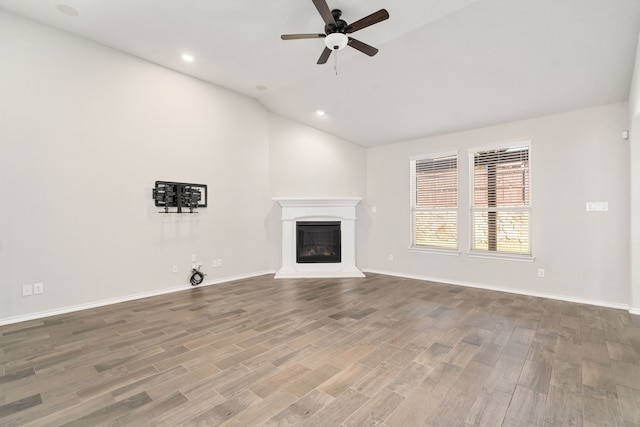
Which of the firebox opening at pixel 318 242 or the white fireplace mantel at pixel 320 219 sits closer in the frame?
the white fireplace mantel at pixel 320 219

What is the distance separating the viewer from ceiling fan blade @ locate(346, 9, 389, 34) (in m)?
2.53

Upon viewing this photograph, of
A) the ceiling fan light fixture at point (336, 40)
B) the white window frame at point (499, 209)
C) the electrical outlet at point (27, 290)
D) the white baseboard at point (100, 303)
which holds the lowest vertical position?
the white baseboard at point (100, 303)

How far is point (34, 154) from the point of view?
11.0ft

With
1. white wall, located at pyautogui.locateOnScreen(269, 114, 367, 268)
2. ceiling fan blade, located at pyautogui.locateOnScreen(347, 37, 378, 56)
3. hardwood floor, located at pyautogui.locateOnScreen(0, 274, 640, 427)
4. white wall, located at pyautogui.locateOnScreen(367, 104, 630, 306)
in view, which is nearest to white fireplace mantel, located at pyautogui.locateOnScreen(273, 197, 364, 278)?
white wall, located at pyautogui.locateOnScreen(269, 114, 367, 268)

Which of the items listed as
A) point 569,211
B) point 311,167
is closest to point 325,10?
point 311,167

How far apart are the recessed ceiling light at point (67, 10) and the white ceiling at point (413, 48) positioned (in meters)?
0.04

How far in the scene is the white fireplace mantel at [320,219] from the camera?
577 cm

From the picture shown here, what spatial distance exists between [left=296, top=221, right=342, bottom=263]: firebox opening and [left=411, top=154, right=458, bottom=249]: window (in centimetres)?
155

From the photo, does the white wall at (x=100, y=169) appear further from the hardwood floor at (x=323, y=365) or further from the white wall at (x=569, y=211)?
the white wall at (x=569, y=211)

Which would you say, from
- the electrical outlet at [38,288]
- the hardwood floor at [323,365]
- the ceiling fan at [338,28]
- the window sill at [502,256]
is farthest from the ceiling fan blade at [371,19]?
the electrical outlet at [38,288]

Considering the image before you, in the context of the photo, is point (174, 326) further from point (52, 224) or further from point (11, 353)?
point (52, 224)

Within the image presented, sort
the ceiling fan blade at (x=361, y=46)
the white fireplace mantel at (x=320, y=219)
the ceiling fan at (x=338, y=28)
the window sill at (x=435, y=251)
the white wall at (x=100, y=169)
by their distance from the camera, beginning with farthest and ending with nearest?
1. the white fireplace mantel at (x=320, y=219)
2. the window sill at (x=435, y=251)
3. the white wall at (x=100, y=169)
4. the ceiling fan blade at (x=361, y=46)
5. the ceiling fan at (x=338, y=28)

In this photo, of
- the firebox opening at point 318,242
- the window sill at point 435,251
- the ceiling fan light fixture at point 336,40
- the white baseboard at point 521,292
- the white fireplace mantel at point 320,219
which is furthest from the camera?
the firebox opening at point 318,242

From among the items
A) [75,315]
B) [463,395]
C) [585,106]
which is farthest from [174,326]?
Answer: [585,106]
